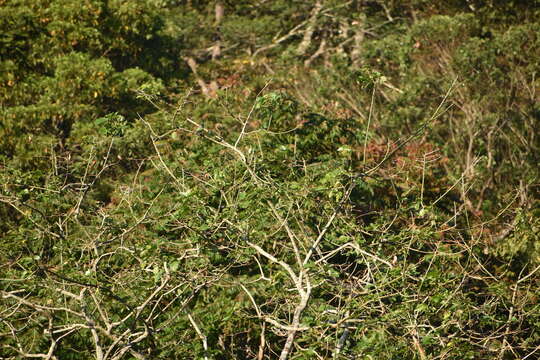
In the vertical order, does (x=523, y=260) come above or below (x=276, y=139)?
below

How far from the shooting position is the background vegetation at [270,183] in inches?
198

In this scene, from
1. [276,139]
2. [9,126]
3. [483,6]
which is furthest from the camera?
[483,6]

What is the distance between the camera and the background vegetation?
16.5ft

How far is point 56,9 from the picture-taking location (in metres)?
11.9

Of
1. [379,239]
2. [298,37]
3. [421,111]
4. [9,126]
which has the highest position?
[379,239]

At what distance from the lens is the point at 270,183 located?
17.6ft

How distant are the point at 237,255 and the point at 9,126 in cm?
663

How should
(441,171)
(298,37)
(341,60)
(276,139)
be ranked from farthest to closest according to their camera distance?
1. (298,37)
2. (341,60)
3. (441,171)
4. (276,139)

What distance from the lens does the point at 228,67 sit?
1739cm

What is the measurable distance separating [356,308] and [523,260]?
425cm

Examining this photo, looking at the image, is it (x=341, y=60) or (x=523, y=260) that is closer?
(x=523, y=260)

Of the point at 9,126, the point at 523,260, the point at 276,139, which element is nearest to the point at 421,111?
the point at 523,260

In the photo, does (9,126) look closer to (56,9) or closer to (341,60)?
(56,9)

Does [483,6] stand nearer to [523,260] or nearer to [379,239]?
[523,260]
